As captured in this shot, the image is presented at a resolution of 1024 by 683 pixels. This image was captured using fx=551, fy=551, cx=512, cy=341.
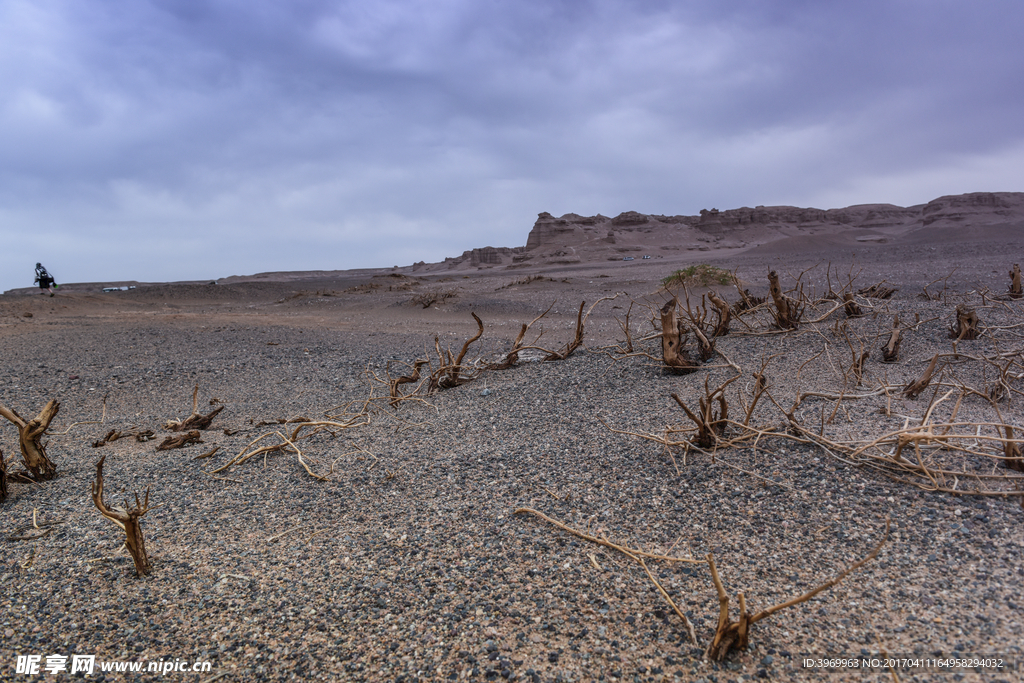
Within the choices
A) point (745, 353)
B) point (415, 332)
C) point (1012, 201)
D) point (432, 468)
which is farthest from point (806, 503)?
point (1012, 201)

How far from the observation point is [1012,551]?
129 cm

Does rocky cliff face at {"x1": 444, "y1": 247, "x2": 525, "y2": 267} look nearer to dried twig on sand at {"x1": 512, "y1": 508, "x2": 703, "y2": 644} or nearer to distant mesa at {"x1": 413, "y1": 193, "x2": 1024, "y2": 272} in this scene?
distant mesa at {"x1": 413, "y1": 193, "x2": 1024, "y2": 272}

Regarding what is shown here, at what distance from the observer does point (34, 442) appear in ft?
6.47

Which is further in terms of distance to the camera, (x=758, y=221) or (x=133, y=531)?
(x=758, y=221)

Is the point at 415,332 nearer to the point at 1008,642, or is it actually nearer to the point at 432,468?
the point at 432,468

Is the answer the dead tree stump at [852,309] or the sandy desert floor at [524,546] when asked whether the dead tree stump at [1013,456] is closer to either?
the sandy desert floor at [524,546]

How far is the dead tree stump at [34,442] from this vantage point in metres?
1.95

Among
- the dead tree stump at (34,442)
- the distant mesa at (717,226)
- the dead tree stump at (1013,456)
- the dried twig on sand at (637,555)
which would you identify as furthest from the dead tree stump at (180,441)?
the distant mesa at (717,226)

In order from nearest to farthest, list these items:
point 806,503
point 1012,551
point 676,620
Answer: point 676,620
point 1012,551
point 806,503

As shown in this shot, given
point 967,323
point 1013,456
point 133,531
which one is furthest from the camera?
point 967,323

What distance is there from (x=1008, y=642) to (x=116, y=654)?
175cm

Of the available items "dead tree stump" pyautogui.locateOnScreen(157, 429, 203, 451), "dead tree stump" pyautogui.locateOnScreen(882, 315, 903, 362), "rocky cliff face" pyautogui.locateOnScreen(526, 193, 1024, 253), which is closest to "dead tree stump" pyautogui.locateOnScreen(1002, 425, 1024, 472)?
"dead tree stump" pyautogui.locateOnScreen(882, 315, 903, 362)

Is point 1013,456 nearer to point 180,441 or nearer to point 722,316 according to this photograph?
point 722,316

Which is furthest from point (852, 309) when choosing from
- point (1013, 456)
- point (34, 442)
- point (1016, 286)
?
point (34, 442)
